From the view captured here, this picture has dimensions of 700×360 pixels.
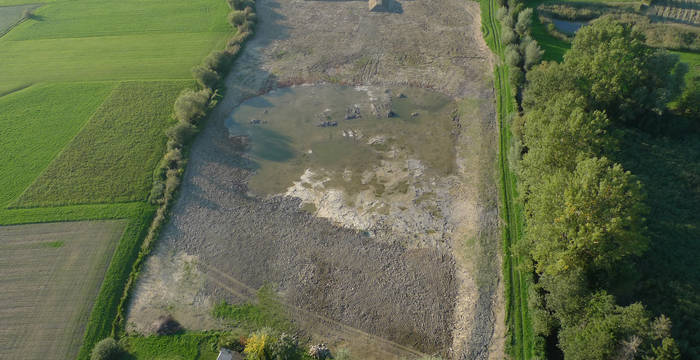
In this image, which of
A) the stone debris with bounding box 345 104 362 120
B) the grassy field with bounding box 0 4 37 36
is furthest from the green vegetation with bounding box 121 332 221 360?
the grassy field with bounding box 0 4 37 36

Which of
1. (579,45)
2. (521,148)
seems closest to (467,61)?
(579,45)

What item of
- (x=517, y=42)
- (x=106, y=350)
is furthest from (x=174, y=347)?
(x=517, y=42)

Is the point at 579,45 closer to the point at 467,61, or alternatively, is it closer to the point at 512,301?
the point at 467,61

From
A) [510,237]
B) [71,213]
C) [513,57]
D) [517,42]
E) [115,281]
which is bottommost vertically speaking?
[115,281]

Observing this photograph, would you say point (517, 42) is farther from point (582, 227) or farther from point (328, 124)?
point (582, 227)

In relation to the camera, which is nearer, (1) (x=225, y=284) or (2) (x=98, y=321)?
(2) (x=98, y=321)

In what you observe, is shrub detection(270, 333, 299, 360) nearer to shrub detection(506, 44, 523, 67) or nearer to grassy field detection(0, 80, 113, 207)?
grassy field detection(0, 80, 113, 207)
